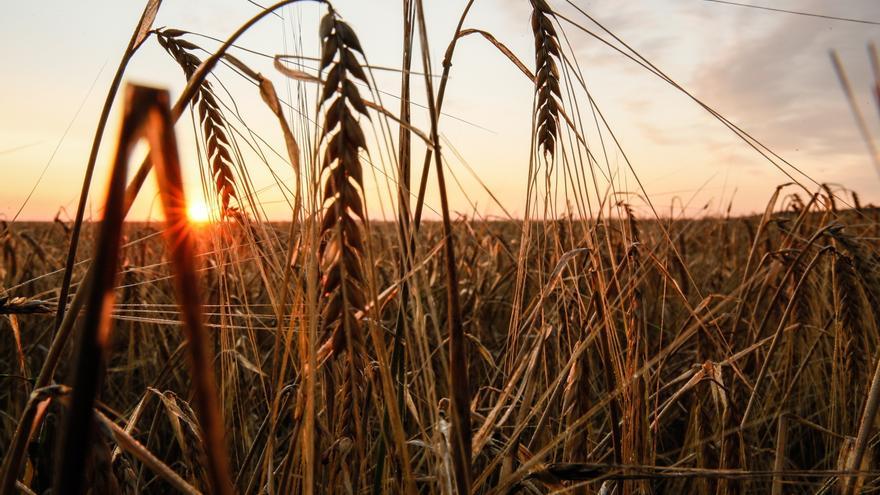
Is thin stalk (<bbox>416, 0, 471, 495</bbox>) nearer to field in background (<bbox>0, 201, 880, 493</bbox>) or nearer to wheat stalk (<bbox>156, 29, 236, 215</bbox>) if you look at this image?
field in background (<bbox>0, 201, 880, 493</bbox>)

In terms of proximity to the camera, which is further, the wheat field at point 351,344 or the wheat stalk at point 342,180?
the wheat stalk at point 342,180

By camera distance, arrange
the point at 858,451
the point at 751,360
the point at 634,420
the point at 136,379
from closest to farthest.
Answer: the point at 858,451 → the point at 634,420 → the point at 751,360 → the point at 136,379

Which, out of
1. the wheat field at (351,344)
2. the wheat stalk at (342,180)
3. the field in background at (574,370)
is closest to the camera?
the wheat field at (351,344)

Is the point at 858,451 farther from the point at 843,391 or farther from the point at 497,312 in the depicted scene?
the point at 497,312

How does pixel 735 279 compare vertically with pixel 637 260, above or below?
below

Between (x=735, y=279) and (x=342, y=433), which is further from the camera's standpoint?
(x=735, y=279)

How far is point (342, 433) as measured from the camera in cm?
86

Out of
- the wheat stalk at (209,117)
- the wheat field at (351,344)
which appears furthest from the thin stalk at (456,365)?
the wheat stalk at (209,117)

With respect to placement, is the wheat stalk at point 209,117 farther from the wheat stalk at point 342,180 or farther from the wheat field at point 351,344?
the wheat stalk at point 342,180

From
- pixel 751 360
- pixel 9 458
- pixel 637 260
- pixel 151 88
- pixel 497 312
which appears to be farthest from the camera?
pixel 497 312

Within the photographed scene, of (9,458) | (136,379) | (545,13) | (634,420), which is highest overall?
(545,13)

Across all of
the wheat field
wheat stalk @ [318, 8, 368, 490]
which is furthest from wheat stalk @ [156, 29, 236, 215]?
wheat stalk @ [318, 8, 368, 490]


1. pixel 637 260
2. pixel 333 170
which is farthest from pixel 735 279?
pixel 333 170

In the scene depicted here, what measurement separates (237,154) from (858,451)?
124 cm
